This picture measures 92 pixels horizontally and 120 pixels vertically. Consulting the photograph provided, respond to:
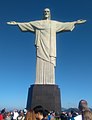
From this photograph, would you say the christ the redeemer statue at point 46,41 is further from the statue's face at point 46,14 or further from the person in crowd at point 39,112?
the person in crowd at point 39,112

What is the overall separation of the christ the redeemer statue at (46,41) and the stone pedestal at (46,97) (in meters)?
0.47

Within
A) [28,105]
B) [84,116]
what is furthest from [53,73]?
[84,116]

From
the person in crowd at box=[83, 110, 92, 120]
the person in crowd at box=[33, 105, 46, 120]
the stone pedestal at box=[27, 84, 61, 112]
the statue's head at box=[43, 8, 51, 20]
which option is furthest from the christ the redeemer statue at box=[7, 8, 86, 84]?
the person in crowd at box=[33, 105, 46, 120]

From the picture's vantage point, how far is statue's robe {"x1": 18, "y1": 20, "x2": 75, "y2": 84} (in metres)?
18.6

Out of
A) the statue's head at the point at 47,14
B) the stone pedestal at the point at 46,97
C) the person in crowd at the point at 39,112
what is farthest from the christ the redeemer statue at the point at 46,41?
the person in crowd at the point at 39,112

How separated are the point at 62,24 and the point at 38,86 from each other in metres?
4.06

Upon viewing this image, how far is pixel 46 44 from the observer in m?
18.9

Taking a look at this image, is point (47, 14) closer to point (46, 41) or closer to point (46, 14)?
point (46, 14)

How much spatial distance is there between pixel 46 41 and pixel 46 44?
188 millimetres

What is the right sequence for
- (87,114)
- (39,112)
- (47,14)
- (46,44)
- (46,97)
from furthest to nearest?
1. (47,14)
2. (46,44)
3. (46,97)
4. (87,114)
5. (39,112)

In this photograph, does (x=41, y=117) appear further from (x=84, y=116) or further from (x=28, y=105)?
(x=28, y=105)

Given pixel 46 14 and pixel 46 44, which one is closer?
pixel 46 44

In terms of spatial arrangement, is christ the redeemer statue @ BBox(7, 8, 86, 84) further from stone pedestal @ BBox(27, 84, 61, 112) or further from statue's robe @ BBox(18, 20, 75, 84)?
stone pedestal @ BBox(27, 84, 61, 112)

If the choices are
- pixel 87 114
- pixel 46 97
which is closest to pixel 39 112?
pixel 87 114
